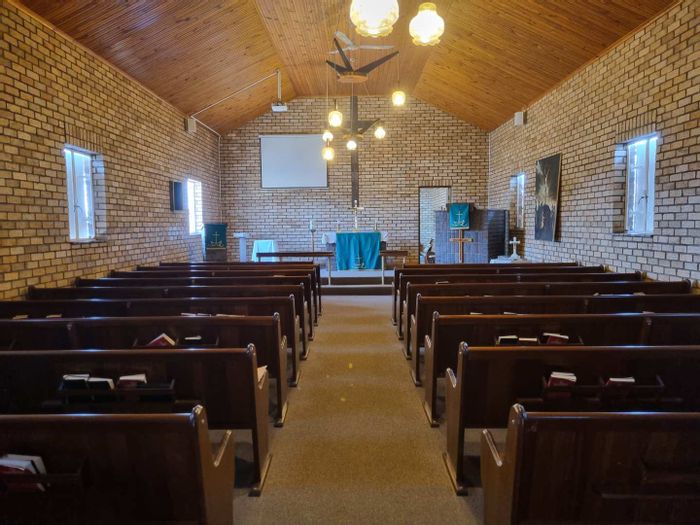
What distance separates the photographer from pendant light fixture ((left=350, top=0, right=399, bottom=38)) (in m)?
2.98

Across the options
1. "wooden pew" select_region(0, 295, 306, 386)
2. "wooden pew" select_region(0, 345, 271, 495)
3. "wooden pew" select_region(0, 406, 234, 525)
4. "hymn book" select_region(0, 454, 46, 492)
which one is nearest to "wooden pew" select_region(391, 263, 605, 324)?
"wooden pew" select_region(0, 295, 306, 386)

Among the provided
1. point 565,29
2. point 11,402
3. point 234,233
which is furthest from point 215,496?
point 234,233

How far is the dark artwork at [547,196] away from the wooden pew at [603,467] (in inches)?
244

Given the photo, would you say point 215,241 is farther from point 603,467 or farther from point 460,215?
point 603,467

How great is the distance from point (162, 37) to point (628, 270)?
6233mm

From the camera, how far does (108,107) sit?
5.70m

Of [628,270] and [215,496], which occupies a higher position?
[628,270]

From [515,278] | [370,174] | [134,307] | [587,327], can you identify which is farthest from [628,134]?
[370,174]

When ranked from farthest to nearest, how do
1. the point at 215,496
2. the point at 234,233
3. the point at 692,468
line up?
the point at 234,233, the point at 215,496, the point at 692,468

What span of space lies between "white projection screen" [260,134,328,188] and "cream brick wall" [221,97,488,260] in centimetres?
15

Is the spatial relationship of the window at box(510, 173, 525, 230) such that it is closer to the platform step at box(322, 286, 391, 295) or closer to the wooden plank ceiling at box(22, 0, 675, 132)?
the wooden plank ceiling at box(22, 0, 675, 132)

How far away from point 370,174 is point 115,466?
10.3 metres

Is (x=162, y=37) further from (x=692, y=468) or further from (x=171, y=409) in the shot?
(x=692, y=468)

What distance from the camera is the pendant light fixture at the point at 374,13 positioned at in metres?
2.98
